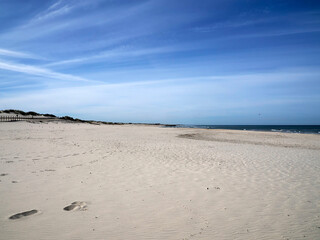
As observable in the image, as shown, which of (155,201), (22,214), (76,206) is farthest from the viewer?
(155,201)

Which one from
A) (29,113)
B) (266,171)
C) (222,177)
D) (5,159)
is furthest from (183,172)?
(29,113)

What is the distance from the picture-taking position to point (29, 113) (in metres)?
60.0

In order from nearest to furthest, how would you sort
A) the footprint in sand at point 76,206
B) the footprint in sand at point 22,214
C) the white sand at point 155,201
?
the white sand at point 155,201, the footprint in sand at point 22,214, the footprint in sand at point 76,206

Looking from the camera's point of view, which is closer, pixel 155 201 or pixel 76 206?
pixel 76 206

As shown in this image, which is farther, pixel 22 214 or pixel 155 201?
pixel 155 201

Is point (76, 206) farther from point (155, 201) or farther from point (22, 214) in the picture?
point (155, 201)

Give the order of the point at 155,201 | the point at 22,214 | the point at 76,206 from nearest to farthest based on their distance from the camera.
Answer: the point at 22,214
the point at 76,206
the point at 155,201

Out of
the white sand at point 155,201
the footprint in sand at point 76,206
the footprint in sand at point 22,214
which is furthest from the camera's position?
the footprint in sand at point 76,206

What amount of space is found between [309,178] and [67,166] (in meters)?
9.71

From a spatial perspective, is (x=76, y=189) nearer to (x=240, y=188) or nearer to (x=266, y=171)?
(x=240, y=188)

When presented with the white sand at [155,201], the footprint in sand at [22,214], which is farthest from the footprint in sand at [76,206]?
the footprint in sand at [22,214]

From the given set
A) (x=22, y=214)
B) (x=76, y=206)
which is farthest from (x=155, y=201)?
(x=22, y=214)

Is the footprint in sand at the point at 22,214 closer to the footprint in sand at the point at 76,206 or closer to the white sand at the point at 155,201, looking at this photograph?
the white sand at the point at 155,201

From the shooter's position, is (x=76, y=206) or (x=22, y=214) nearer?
(x=22, y=214)
